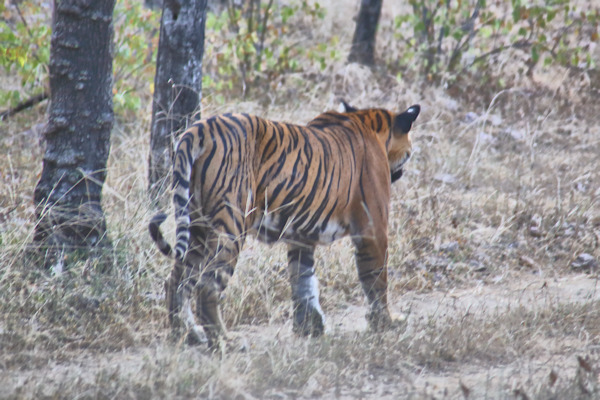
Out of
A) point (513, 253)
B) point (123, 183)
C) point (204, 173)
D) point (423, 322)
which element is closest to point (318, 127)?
point (204, 173)

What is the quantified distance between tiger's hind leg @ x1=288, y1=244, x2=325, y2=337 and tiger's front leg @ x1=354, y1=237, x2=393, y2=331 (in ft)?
1.17

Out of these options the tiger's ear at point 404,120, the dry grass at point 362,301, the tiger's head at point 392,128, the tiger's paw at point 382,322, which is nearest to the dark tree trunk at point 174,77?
the dry grass at point 362,301

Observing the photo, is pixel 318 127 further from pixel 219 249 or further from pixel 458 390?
pixel 458 390

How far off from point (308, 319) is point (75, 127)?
6.95 feet

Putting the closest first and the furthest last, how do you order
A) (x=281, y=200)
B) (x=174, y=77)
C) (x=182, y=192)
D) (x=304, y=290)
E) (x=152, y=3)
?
(x=182, y=192) < (x=281, y=200) < (x=304, y=290) < (x=174, y=77) < (x=152, y=3)

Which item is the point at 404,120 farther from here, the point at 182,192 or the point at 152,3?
the point at 152,3

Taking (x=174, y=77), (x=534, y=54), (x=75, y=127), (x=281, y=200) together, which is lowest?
(x=281, y=200)

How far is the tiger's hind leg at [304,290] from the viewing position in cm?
510

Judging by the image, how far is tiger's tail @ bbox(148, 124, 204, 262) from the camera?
4105 mm

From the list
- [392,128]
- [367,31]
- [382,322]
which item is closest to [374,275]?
[382,322]

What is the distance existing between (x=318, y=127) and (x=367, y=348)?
1624mm

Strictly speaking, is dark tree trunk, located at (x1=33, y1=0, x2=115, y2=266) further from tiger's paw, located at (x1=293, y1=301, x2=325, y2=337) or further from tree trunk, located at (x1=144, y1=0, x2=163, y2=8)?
tree trunk, located at (x1=144, y1=0, x2=163, y2=8)

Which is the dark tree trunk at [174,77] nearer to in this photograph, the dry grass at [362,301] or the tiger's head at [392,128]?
the dry grass at [362,301]

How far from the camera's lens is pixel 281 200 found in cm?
465
